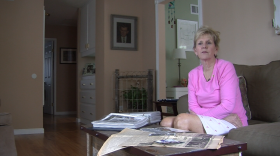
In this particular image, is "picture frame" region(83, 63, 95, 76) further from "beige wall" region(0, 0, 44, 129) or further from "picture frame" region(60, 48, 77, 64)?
"picture frame" region(60, 48, 77, 64)

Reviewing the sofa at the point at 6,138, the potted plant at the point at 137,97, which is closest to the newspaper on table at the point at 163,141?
the sofa at the point at 6,138

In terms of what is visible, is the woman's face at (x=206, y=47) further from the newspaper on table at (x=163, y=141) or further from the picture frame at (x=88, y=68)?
the picture frame at (x=88, y=68)

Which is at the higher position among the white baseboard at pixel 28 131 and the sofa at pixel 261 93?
the sofa at pixel 261 93

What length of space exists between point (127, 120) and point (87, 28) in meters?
4.43

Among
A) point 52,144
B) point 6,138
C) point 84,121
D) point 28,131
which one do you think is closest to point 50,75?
point 84,121

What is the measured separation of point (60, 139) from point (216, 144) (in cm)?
334

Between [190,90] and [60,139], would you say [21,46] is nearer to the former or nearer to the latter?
[60,139]

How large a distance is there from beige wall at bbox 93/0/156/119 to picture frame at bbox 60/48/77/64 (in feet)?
10.7

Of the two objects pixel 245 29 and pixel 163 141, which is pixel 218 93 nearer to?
pixel 163 141

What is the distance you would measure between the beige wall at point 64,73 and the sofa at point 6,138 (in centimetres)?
516

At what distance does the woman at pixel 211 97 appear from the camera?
1.68 m

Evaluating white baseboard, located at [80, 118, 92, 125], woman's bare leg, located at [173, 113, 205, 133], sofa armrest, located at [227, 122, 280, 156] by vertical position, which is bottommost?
white baseboard, located at [80, 118, 92, 125]

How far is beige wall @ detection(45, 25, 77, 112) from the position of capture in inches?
313

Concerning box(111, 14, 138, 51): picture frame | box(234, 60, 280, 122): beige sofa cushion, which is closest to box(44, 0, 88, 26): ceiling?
box(111, 14, 138, 51): picture frame
